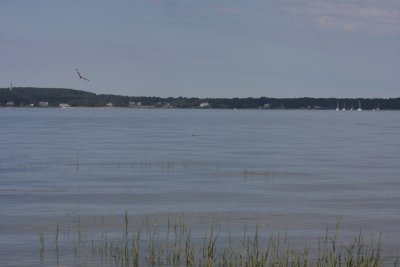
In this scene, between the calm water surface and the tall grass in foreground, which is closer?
the tall grass in foreground

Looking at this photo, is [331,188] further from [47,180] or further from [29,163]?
[29,163]

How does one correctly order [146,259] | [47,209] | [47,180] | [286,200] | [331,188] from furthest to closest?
[47,180] < [331,188] < [286,200] < [47,209] < [146,259]

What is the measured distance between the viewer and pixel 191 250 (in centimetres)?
1788

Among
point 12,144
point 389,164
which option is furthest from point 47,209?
point 12,144

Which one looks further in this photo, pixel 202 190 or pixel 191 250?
pixel 202 190

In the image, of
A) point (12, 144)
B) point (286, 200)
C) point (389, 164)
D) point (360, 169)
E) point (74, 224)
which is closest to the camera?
point (74, 224)

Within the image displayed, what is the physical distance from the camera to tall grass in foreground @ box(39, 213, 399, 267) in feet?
54.2

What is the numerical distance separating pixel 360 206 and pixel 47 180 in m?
14.7

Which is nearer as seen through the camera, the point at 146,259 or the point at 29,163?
the point at 146,259

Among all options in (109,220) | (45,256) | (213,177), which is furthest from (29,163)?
(45,256)

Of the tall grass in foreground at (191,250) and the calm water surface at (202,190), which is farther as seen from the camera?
the calm water surface at (202,190)

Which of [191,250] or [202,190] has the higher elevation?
[191,250]

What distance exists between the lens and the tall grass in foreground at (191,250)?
16.5 metres

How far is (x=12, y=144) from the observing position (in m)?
62.5
